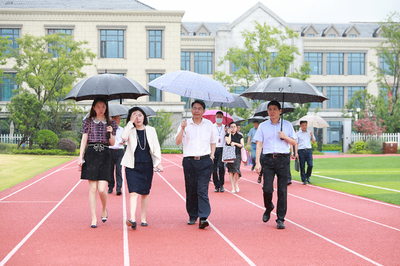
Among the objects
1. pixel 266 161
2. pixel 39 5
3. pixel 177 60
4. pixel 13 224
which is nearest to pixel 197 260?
pixel 266 161

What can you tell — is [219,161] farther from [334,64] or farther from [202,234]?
[334,64]

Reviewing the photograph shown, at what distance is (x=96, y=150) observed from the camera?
7.39m

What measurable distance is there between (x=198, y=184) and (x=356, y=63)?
53340 millimetres

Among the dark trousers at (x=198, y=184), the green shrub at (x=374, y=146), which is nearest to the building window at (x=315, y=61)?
the green shrub at (x=374, y=146)

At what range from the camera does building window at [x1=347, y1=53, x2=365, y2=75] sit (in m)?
55.9

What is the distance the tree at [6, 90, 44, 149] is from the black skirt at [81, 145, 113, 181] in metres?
25.3

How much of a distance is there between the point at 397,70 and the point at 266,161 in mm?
43899

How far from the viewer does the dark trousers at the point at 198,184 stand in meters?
7.38

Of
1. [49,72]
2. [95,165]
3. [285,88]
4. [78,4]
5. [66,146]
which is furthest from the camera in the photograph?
[78,4]

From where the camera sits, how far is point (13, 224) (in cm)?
762

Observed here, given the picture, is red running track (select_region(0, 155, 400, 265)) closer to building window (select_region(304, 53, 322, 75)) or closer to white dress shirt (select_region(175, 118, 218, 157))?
white dress shirt (select_region(175, 118, 218, 157))

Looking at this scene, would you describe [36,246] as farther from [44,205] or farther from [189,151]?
[44,205]

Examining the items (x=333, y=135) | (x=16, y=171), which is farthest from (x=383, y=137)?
(x=16, y=171)

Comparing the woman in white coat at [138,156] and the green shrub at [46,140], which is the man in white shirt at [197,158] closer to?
the woman in white coat at [138,156]
